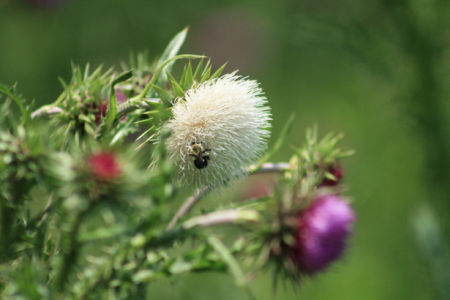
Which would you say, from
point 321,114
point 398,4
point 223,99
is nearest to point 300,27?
point 398,4

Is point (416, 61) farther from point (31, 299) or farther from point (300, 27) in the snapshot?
point (31, 299)

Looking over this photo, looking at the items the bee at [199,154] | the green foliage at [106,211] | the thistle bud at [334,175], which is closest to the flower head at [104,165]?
the green foliage at [106,211]

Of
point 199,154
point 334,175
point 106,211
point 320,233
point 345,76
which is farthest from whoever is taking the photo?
point 345,76

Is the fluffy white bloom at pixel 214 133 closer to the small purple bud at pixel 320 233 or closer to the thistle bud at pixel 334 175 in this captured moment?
the thistle bud at pixel 334 175

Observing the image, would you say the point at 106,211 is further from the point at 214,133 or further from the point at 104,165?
the point at 214,133

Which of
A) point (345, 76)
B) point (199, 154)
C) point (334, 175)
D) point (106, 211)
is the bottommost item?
point (106, 211)

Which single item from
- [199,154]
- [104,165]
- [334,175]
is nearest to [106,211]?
[104,165]
